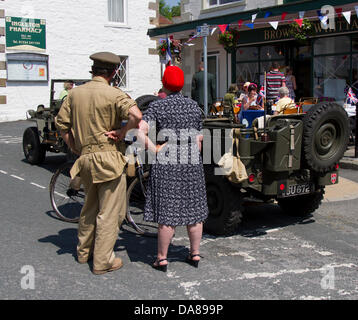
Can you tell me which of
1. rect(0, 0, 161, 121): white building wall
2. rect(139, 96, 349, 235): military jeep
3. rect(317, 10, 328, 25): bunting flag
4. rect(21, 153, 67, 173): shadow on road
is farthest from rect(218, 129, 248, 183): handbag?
rect(0, 0, 161, 121): white building wall

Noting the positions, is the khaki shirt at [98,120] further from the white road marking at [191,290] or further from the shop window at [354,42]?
the shop window at [354,42]

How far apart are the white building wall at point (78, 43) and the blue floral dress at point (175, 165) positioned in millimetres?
16038

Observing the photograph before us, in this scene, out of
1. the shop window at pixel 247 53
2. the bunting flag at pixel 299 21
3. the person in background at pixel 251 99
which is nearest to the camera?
the person in background at pixel 251 99

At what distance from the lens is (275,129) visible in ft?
17.0

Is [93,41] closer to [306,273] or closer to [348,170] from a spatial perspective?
[348,170]

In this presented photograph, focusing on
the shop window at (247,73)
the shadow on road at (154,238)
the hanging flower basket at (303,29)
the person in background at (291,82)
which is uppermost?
the hanging flower basket at (303,29)

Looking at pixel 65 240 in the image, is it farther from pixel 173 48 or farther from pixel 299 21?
pixel 173 48

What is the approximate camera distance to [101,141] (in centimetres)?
423

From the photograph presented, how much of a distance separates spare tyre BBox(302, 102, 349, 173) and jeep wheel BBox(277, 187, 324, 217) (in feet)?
2.27

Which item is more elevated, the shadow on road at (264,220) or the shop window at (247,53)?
the shop window at (247,53)

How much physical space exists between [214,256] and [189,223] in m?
0.66

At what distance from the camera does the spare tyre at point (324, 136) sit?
5180 millimetres

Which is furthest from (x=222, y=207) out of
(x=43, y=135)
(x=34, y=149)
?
(x=34, y=149)

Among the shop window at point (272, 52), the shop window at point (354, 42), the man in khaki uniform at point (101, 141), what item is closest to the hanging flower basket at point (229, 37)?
the shop window at point (272, 52)
